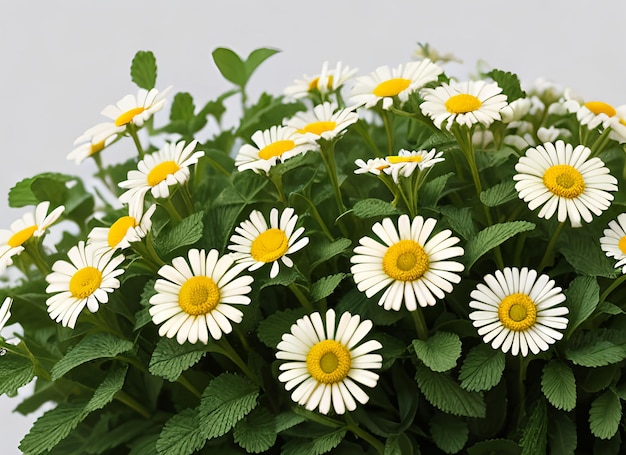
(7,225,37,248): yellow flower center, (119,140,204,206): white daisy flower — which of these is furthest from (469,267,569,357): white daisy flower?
(7,225,37,248): yellow flower center

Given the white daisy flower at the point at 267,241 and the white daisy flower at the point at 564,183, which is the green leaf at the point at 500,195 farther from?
the white daisy flower at the point at 267,241

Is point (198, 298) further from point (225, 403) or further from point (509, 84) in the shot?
point (509, 84)

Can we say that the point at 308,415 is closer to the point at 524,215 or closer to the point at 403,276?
the point at 403,276

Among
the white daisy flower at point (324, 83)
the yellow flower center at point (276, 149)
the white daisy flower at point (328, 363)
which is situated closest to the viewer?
the white daisy flower at point (328, 363)

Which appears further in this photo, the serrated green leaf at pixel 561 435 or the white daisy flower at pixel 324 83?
the white daisy flower at pixel 324 83

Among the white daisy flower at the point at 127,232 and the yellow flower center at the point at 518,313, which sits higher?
the white daisy flower at the point at 127,232

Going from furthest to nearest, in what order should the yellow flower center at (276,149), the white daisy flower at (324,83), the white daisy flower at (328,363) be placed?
the white daisy flower at (324,83) → the yellow flower center at (276,149) → the white daisy flower at (328,363)

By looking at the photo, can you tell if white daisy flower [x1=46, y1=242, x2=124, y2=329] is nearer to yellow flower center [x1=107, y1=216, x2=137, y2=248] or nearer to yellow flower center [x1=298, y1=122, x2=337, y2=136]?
yellow flower center [x1=107, y1=216, x2=137, y2=248]

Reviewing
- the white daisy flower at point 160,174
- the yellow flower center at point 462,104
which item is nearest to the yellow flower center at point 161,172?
the white daisy flower at point 160,174

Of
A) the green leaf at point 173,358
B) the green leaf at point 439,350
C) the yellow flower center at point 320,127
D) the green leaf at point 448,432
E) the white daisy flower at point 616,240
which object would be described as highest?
the yellow flower center at point 320,127

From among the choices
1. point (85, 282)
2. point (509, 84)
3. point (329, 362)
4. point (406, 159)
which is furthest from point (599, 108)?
point (85, 282)
